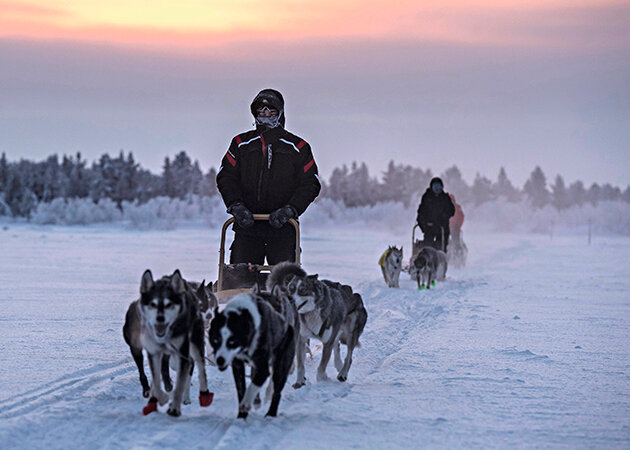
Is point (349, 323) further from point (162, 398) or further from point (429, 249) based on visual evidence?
point (429, 249)

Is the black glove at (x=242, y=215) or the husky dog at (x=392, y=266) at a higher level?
the black glove at (x=242, y=215)

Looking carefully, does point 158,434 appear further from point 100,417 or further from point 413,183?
point 413,183

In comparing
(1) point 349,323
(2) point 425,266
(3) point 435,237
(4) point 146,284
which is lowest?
(2) point 425,266

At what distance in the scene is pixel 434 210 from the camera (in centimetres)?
1561

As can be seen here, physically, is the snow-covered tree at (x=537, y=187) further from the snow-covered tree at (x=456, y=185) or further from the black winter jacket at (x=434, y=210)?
the black winter jacket at (x=434, y=210)

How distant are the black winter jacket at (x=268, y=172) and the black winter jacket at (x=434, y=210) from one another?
365 inches

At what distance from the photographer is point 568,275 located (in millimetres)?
17594

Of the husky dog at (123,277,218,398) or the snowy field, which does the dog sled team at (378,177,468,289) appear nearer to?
the snowy field

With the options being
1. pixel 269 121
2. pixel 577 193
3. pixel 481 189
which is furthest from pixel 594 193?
pixel 269 121

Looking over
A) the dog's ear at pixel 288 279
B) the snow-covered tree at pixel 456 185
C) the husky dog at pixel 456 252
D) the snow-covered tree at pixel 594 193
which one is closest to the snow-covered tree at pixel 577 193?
the snow-covered tree at pixel 594 193

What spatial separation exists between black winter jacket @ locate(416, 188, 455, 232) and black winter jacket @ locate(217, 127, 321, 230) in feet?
30.4

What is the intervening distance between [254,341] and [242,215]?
1.94 metres

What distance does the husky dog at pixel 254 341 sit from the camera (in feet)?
13.6

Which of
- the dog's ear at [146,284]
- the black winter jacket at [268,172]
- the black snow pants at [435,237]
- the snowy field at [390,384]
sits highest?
the black winter jacket at [268,172]
